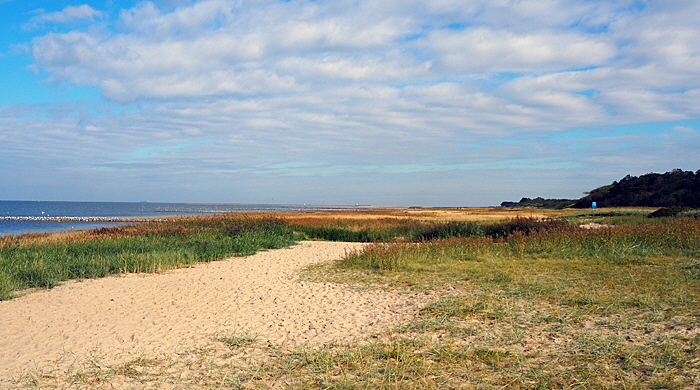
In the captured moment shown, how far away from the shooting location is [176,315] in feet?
27.8

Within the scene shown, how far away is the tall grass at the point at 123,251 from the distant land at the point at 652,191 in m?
34.2

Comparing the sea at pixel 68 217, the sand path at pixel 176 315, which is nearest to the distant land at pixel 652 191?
the sand path at pixel 176 315

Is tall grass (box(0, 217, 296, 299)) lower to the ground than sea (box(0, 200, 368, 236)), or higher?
higher

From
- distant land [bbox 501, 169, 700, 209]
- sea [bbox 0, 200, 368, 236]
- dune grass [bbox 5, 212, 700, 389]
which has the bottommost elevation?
sea [bbox 0, 200, 368, 236]

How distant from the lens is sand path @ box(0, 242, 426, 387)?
22.1 ft

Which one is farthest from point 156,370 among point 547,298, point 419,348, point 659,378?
point 547,298

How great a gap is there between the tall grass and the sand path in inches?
37.3

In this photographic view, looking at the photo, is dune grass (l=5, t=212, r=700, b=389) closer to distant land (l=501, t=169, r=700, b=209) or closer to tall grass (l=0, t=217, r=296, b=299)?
tall grass (l=0, t=217, r=296, b=299)

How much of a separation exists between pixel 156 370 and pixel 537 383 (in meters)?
4.35

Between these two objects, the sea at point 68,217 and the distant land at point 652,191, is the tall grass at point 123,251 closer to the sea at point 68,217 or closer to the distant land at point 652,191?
the sea at point 68,217

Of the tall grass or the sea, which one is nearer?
the tall grass

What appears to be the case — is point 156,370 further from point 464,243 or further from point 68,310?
point 464,243

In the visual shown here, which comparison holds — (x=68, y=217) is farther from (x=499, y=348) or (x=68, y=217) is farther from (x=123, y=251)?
(x=499, y=348)

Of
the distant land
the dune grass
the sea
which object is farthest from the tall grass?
the distant land
